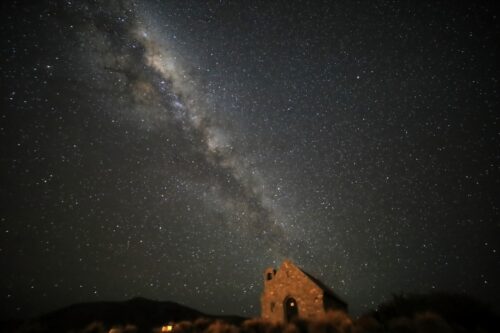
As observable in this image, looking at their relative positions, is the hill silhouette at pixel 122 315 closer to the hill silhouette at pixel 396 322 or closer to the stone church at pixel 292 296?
the hill silhouette at pixel 396 322

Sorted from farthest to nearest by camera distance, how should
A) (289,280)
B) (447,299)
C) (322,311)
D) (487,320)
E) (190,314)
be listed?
(190,314)
(289,280)
(322,311)
(447,299)
(487,320)

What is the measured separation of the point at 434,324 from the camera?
11.0 m

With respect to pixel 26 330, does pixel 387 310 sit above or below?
above

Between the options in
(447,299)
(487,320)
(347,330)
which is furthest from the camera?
(447,299)

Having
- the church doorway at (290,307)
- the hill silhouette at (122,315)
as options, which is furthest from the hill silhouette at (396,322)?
the hill silhouette at (122,315)

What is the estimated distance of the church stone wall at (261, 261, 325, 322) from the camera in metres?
19.8

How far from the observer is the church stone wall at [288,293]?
65.0 ft

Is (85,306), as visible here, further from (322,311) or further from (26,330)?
(322,311)

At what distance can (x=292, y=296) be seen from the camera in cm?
2075

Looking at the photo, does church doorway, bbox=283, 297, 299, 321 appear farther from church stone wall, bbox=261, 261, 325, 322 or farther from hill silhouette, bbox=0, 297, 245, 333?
hill silhouette, bbox=0, 297, 245, 333

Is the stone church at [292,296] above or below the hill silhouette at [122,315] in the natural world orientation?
above

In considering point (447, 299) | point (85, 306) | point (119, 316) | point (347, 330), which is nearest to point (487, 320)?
point (447, 299)

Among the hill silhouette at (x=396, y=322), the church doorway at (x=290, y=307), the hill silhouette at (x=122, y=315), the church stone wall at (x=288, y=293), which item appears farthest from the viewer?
the hill silhouette at (x=122, y=315)

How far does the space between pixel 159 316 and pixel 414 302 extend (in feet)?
116
